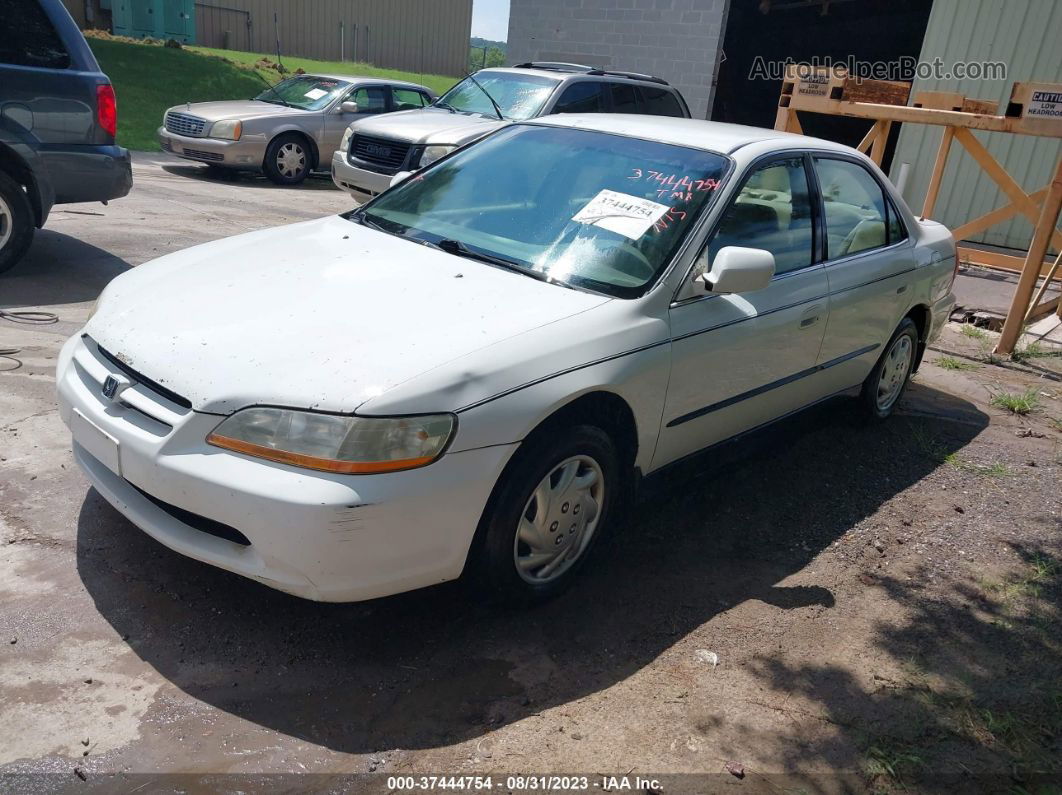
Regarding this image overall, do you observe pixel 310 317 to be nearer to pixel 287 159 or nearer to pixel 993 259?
pixel 993 259

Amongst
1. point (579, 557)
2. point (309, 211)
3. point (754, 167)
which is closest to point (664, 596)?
point (579, 557)

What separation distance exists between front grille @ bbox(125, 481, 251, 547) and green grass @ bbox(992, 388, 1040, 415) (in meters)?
5.39

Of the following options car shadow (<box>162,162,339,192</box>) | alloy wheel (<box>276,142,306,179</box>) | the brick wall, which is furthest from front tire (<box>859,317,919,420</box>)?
the brick wall

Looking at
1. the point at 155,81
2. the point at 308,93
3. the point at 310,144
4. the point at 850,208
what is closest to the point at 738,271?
the point at 850,208

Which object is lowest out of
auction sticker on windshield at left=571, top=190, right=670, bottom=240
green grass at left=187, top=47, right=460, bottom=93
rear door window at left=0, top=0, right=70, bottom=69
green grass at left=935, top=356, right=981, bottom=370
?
green grass at left=935, top=356, right=981, bottom=370

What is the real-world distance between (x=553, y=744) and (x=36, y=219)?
5592 millimetres

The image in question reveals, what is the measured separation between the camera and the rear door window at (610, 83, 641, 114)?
10852 mm

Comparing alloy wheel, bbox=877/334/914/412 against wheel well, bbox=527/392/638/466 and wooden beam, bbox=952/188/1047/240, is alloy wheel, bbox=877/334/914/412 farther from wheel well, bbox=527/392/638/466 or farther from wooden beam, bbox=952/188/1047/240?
wooden beam, bbox=952/188/1047/240

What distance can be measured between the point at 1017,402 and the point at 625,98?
6.32 meters

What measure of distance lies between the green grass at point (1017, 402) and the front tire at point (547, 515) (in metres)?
3.98

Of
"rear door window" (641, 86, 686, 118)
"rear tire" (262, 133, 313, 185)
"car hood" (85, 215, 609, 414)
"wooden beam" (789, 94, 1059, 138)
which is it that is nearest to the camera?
"car hood" (85, 215, 609, 414)

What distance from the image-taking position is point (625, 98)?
11.0m

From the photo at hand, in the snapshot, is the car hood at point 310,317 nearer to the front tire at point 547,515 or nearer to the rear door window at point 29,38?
the front tire at point 547,515

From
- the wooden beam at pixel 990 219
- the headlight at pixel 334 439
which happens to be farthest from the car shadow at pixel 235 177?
the headlight at pixel 334 439
